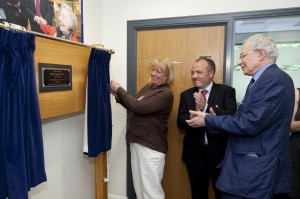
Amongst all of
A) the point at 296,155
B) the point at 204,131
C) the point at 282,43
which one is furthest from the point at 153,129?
the point at 282,43

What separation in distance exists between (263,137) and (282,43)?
3.83 meters

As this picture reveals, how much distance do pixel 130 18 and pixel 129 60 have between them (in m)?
0.42

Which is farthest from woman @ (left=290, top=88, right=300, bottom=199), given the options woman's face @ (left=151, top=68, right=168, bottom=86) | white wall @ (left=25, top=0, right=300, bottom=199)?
woman's face @ (left=151, top=68, right=168, bottom=86)

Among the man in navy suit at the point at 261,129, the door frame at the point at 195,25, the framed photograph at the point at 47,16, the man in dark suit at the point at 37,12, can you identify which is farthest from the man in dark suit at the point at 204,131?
the man in dark suit at the point at 37,12

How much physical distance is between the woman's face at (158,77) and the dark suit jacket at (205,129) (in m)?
0.24

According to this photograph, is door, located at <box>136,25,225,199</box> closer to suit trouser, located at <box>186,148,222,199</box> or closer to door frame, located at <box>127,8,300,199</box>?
door frame, located at <box>127,8,300,199</box>

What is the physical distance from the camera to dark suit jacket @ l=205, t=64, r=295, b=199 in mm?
1146

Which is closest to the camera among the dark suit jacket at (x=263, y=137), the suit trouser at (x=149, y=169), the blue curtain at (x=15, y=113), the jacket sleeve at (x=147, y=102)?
the blue curtain at (x=15, y=113)

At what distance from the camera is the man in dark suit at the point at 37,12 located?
4.31 ft

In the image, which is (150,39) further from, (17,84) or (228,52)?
(17,84)

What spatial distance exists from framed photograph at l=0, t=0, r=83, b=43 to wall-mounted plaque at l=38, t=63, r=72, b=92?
0.28m

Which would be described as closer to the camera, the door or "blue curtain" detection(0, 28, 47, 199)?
"blue curtain" detection(0, 28, 47, 199)

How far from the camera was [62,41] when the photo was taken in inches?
53.8

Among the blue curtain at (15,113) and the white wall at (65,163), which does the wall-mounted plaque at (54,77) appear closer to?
the blue curtain at (15,113)
